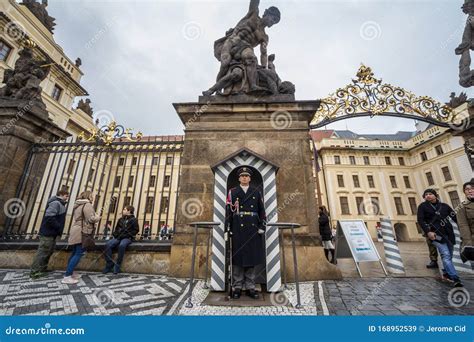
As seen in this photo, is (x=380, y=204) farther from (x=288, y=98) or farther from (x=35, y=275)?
(x=35, y=275)

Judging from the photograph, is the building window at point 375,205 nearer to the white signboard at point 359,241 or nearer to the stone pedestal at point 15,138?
the white signboard at point 359,241

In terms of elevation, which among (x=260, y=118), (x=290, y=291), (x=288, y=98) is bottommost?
(x=290, y=291)

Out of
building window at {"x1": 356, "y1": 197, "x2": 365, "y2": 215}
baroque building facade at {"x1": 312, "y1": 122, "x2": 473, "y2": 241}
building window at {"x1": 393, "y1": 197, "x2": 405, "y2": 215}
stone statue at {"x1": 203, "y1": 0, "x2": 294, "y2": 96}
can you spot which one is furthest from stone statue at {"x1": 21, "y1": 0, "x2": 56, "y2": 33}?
building window at {"x1": 393, "y1": 197, "x2": 405, "y2": 215}

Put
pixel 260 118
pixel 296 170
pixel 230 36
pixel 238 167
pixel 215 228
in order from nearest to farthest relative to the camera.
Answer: pixel 215 228 → pixel 238 167 → pixel 296 170 → pixel 260 118 → pixel 230 36

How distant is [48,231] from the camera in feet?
16.8

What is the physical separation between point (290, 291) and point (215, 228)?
1818mm

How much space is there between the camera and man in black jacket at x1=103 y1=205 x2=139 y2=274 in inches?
211

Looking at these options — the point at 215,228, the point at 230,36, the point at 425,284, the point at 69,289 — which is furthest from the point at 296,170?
the point at 69,289

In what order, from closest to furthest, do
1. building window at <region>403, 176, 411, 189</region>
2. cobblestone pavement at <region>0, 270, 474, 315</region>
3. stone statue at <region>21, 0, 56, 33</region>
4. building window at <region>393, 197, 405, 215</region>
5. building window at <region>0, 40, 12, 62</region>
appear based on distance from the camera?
cobblestone pavement at <region>0, 270, 474, 315</region> → building window at <region>0, 40, 12, 62</region> → stone statue at <region>21, 0, 56, 33</region> → building window at <region>393, 197, 405, 215</region> → building window at <region>403, 176, 411, 189</region>

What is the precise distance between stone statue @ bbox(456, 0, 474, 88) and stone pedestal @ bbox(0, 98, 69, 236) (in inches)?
527

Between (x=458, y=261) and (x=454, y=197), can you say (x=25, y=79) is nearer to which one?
(x=458, y=261)

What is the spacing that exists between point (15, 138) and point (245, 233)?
757cm

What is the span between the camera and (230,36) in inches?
271

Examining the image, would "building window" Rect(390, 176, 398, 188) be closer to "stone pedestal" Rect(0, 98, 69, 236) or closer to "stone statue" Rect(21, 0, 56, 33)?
"stone pedestal" Rect(0, 98, 69, 236)
